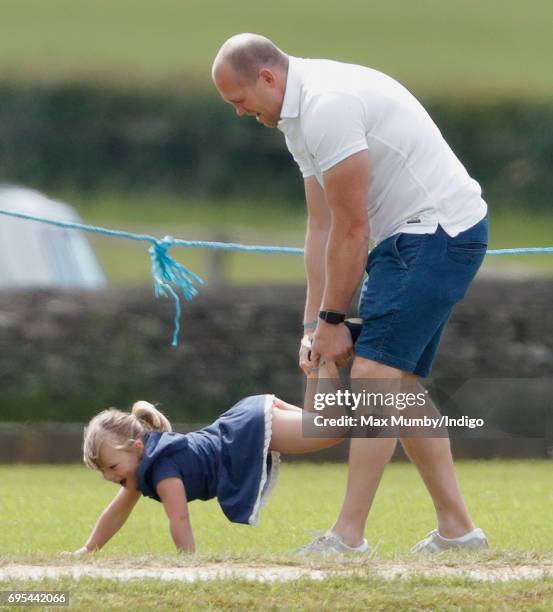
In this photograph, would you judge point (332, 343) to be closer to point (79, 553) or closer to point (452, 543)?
point (452, 543)

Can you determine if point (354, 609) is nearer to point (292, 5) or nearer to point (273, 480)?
point (273, 480)

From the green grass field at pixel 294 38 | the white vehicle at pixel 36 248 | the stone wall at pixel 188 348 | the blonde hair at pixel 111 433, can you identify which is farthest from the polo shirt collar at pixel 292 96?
the green grass field at pixel 294 38

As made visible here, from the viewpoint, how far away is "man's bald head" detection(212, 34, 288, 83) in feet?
19.2

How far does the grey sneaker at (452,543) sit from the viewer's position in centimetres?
618

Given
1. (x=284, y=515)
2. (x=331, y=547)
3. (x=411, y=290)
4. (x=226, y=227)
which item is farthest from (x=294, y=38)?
(x=331, y=547)

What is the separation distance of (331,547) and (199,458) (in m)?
0.68

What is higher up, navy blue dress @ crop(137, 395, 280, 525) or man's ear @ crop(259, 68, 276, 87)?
man's ear @ crop(259, 68, 276, 87)

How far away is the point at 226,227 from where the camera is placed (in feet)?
105

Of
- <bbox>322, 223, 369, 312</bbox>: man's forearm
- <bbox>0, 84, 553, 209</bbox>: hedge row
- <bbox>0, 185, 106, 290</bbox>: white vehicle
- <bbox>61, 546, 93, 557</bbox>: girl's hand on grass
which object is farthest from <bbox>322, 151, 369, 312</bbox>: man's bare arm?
<bbox>0, 84, 553, 209</bbox>: hedge row

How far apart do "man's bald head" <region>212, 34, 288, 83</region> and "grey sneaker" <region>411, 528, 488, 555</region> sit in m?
1.90

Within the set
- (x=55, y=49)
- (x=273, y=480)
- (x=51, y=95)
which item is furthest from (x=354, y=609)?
(x=55, y=49)

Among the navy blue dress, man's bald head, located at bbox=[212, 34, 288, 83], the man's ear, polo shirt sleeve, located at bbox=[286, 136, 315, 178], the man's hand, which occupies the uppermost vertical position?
man's bald head, located at bbox=[212, 34, 288, 83]

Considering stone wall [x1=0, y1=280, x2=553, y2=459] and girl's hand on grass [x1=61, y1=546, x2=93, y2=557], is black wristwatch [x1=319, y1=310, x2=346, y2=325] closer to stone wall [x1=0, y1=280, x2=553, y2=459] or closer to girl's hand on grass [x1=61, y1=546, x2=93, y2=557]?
girl's hand on grass [x1=61, y1=546, x2=93, y2=557]

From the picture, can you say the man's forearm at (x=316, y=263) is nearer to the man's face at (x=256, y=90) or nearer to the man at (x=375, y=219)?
the man at (x=375, y=219)
